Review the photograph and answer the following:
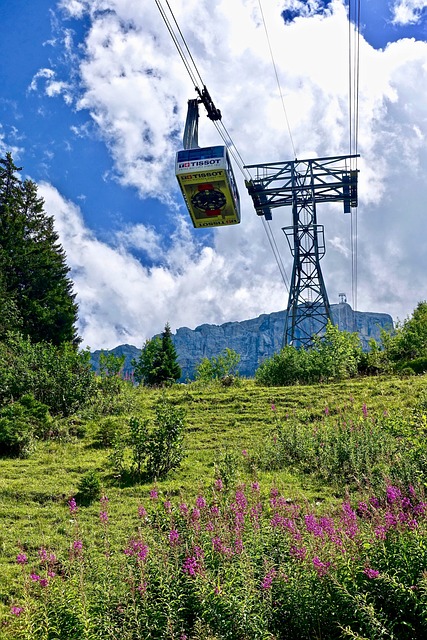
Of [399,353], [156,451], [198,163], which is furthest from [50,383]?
[399,353]

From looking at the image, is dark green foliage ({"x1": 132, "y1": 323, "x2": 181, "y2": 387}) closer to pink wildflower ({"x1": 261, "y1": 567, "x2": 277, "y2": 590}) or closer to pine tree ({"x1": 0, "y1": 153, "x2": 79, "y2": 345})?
pine tree ({"x1": 0, "y1": 153, "x2": 79, "y2": 345})

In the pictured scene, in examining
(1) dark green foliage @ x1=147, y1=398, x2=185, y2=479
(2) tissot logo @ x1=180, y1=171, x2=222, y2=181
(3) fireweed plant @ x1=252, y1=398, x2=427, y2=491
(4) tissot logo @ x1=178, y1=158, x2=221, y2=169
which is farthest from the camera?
(2) tissot logo @ x1=180, y1=171, x2=222, y2=181

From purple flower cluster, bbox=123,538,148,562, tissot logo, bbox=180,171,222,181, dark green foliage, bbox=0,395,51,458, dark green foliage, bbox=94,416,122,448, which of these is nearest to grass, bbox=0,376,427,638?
dark green foliage, bbox=94,416,122,448

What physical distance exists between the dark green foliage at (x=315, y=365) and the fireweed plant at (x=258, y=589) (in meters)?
15.5

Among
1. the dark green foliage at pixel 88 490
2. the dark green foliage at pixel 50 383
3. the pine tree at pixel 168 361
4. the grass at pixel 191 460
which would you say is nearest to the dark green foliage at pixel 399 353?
the grass at pixel 191 460

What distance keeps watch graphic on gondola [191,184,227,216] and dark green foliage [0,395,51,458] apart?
31.4 feet

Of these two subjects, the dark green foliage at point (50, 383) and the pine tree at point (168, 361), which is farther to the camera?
the pine tree at point (168, 361)

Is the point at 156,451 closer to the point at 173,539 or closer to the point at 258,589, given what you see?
the point at 173,539

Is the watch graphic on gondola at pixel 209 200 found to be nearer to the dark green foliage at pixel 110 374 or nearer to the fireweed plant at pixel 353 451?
the dark green foliage at pixel 110 374

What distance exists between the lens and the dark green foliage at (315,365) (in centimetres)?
2027

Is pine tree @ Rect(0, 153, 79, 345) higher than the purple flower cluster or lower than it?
higher

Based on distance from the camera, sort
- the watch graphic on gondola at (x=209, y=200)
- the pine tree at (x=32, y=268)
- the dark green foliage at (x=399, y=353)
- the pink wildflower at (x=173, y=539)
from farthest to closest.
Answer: the pine tree at (x=32, y=268)
the dark green foliage at (x=399, y=353)
the watch graphic on gondola at (x=209, y=200)
the pink wildflower at (x=173, y=539)

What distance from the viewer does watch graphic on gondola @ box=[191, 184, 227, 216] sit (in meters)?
18.8

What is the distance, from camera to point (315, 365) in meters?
20.6
